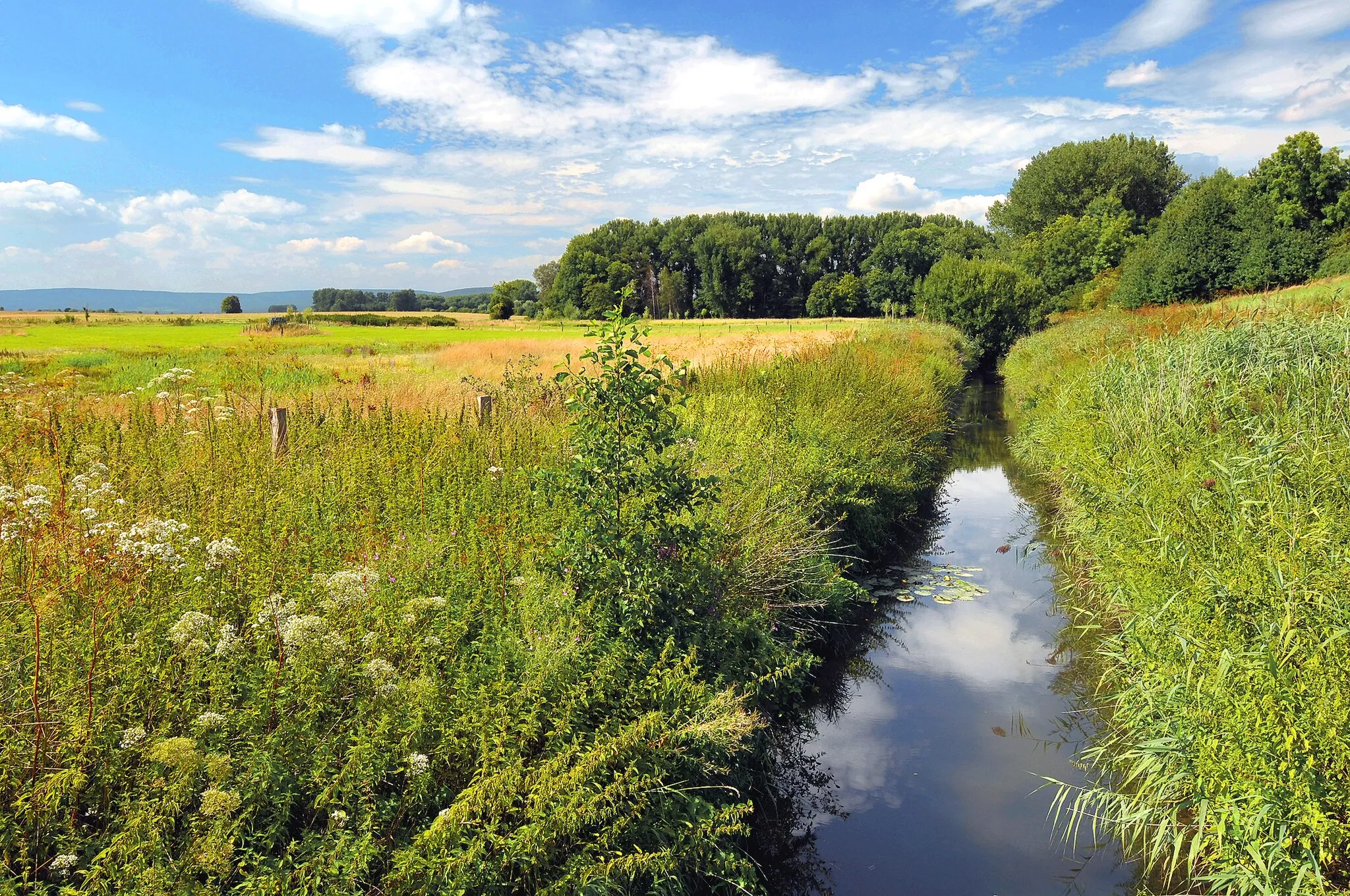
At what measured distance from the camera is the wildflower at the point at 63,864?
7.69 ft

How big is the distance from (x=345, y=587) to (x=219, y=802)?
40.0 inches

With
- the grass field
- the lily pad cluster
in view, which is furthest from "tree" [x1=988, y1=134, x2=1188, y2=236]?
the lily pad cluster

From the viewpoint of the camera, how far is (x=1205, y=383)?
27.6ft

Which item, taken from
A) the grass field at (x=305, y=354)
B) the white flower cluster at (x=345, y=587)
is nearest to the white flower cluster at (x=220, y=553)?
the white flower cluster at (x=345, y=587)

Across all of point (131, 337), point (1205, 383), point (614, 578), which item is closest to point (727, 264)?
point (131, 337)

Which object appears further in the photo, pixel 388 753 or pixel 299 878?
pixel 388 753

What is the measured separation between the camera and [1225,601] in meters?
4.30

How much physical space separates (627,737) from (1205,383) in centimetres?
809

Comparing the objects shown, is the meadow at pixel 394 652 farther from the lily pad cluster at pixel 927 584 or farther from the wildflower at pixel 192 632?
the lily pad cluster at pixel 927 584

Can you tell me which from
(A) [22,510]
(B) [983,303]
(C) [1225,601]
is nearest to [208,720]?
(A) [22,510]

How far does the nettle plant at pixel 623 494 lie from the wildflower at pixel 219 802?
1903mm

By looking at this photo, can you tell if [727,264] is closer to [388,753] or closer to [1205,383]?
[1205,383]

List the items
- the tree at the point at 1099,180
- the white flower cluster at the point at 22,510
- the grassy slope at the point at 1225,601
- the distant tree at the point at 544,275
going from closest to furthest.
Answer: the grassy slope at the point at 1225,601 → the white flower cluster at the point at 22,510 → the tree at the point at 1099,180 → the distant tree at the point at 544,275

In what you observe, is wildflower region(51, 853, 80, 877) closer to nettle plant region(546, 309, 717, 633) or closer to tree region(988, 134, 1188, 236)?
nettle plant region(546, 309, 717, 633)
